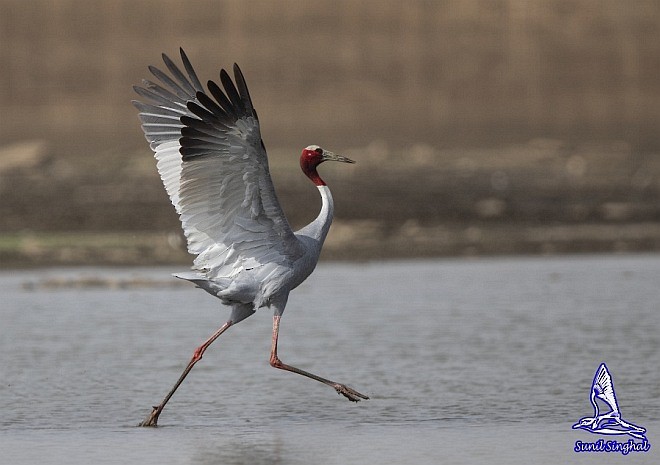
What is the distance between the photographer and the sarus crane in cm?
849

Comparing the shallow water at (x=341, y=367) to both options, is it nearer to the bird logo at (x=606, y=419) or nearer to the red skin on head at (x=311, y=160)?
the bird logo at (x=606, y=419)

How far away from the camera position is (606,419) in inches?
332

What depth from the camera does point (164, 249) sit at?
1841 cm

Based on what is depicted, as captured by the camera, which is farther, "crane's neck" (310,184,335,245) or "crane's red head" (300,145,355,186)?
"crane's red head" (300,145,355,186)

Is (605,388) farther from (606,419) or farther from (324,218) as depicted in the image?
(324,218)

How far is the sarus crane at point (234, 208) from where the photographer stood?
27.9 feet

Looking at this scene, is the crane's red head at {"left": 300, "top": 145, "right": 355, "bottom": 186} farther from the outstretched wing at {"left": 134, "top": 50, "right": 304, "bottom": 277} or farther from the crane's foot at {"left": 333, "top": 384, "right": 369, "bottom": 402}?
the crane's foot at {"left": 333, "top": 384, "right": 369, "bottom": 402}

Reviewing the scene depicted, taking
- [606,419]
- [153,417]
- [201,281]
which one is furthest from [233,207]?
[606,419]

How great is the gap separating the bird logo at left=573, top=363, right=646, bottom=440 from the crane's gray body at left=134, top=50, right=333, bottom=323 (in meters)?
1.92

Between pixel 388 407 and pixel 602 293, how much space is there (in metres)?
6.24

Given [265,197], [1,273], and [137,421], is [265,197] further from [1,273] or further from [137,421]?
[1,273]

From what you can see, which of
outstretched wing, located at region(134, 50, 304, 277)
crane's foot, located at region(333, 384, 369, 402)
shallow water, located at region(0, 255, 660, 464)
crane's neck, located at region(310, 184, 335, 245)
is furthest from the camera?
crane's neck, located at region(310, 184, 335, 245)

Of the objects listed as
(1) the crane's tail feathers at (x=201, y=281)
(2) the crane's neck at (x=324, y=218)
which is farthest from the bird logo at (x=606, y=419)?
(1) the crane's tail feathers at (x=201, y=281)

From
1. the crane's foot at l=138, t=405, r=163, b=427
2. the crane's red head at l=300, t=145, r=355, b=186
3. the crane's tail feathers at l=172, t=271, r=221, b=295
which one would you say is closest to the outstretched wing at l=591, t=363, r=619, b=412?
the crane's red head at l=300, t=145, r=355, b=186
